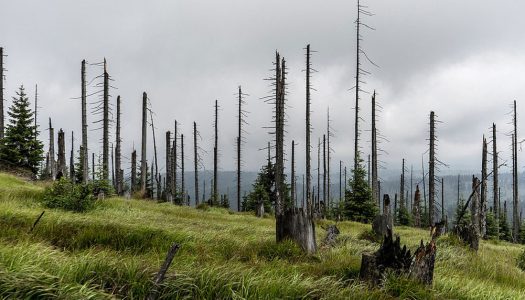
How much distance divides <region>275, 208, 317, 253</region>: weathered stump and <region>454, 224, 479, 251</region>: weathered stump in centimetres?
533

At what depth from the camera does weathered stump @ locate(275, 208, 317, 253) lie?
7621mm

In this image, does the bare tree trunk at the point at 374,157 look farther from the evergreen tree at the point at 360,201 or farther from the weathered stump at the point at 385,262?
the weathered stump at the point at 385,262

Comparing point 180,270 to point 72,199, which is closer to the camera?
point 180,270

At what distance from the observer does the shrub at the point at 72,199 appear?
10258 mm

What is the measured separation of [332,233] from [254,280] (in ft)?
18.3

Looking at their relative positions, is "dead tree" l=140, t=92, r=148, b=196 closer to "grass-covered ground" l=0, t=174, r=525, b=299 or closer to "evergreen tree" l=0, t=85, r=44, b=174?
"evergreen tree" l=0, t=85, r=44, b=174

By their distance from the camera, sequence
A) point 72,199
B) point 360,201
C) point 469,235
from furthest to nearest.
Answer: point 360,201 → point 469,235 → point 72,199

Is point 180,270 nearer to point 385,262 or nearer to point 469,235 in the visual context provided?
point 385,262

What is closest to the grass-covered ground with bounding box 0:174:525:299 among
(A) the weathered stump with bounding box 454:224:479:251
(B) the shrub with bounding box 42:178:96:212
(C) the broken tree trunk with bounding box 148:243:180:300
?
(C) the broken tree trunk with bounding box 148:243:180:300

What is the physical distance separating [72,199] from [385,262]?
28.8 ft

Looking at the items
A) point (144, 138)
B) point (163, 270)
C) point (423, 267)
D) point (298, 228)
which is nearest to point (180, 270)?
point (163, 270)

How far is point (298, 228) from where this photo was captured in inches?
302

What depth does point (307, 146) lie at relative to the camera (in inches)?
1035

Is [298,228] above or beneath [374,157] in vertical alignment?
beneath
